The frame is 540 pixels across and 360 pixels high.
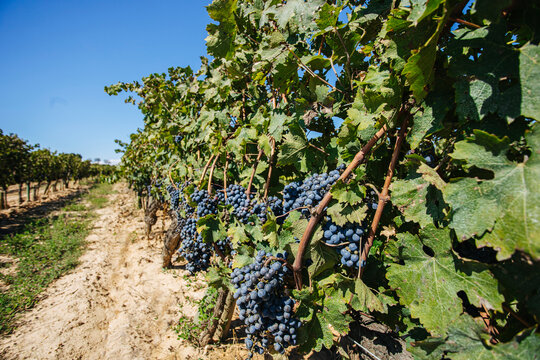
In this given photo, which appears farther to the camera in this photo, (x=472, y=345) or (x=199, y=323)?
(x=199, y=323)

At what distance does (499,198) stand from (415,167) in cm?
38

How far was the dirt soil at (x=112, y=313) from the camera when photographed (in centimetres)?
405

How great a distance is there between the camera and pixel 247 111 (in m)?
2.70

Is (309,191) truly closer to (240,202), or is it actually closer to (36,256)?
(240,202)

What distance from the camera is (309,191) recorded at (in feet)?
5.00

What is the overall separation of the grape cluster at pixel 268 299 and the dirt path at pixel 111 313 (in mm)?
2844

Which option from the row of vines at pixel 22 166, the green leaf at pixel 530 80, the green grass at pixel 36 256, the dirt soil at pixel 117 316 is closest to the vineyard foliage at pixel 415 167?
the green leaf at pixel 530 80

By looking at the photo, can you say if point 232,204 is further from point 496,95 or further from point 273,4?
point 496,95

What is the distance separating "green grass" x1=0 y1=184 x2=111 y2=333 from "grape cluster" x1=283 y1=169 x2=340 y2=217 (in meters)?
6.87

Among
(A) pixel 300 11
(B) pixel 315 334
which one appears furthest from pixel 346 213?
(A) pixel 300 11

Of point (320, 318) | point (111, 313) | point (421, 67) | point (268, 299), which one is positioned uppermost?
point (421, 67)

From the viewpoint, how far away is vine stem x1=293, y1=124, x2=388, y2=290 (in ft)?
4.25

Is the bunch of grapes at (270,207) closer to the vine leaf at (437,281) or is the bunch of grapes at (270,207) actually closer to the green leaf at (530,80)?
the vine leaf at (437,281)

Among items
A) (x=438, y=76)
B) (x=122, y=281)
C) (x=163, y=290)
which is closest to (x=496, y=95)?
(x=438, y=76)
